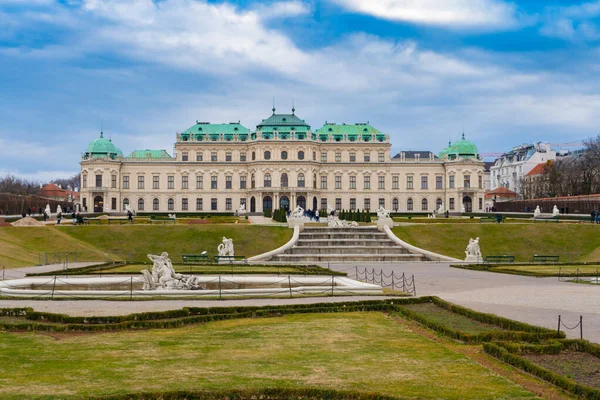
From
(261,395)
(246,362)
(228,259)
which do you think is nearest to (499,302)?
(246,362)

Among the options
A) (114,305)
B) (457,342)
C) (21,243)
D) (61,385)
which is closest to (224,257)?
(21,243)

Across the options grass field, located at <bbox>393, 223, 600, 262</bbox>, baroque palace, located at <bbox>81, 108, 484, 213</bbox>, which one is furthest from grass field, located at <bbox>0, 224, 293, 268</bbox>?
baroque palace, located at <bbox>81, 108, 484, 213</bbox>

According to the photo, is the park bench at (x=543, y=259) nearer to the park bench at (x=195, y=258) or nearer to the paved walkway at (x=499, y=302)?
the paved walkway at (x=499, y=302)

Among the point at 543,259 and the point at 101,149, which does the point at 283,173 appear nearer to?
the point at 101,149

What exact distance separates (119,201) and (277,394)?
98.1 m

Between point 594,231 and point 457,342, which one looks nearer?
point 457,342

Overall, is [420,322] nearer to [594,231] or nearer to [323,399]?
[323,399]

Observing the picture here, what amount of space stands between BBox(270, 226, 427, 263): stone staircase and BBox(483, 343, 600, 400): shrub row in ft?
110

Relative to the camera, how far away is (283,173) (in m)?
104

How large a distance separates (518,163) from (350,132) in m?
49.9

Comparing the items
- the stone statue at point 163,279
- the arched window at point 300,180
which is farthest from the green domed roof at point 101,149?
the stone statue at point 163,279

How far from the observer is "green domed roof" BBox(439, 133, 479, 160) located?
109m

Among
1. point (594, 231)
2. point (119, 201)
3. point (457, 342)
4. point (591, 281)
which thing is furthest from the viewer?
point (119, 201)

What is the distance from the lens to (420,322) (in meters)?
19.2
